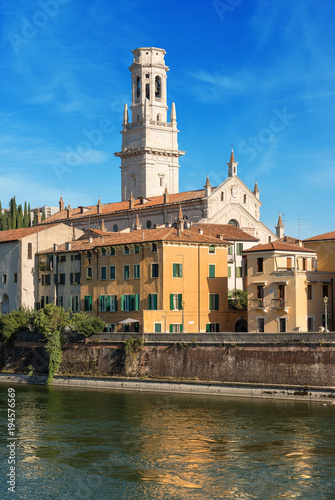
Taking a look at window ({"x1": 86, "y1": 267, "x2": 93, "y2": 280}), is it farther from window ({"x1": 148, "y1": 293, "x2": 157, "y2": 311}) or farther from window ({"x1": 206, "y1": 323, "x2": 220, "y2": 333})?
window ({"x1": 206, "y1": 323, "x2": 220, "y2": 333})

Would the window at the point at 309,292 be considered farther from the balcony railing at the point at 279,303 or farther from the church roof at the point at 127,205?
the church roof at the point at 127,205

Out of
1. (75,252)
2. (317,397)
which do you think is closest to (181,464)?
(317,397)

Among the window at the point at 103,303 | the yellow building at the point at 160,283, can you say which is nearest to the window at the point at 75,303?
the yellow building at the point at 160,283

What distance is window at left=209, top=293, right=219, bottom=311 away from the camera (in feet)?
194

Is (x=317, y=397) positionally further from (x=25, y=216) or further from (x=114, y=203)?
(x=25, y=216)

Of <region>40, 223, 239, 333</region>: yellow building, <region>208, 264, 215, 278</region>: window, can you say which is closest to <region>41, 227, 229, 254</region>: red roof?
<region>40, 223, 239, 333</region>: yellow building

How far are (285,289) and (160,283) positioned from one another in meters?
9.12

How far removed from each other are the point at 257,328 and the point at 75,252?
18993mm

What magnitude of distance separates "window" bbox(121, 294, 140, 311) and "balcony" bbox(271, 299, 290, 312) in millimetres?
10293

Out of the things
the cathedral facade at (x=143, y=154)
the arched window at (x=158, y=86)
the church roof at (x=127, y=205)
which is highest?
the arched window at (x=158, y=86)

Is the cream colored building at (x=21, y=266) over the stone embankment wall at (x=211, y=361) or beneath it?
over

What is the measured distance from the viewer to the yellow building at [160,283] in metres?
57.2

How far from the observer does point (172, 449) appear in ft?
110

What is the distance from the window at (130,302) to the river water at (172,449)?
12566 mm
